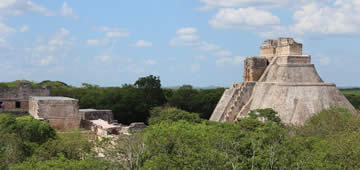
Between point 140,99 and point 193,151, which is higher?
point 140,99

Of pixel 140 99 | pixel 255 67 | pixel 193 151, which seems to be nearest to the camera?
pixel 193 151

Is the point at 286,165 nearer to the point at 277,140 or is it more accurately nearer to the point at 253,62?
the point at 277,140

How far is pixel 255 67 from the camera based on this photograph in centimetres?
3275

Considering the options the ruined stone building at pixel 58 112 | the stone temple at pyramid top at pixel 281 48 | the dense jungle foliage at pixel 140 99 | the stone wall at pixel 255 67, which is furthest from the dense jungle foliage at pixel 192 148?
the dense jungle foliage at pixel 140 99

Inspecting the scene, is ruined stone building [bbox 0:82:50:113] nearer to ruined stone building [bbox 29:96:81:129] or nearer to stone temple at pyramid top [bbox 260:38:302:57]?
ruined stone building [bbox 29:96:81:129]

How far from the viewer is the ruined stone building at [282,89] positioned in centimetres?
2812

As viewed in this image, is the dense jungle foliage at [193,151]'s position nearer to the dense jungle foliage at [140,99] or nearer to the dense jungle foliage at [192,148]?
the dense jungle foliage at [192,148]

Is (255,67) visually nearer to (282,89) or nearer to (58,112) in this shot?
(282,89)

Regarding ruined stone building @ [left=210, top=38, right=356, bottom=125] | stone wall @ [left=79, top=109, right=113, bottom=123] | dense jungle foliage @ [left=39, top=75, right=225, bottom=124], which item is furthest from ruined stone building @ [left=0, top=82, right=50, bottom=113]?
ruined stone building @ [left=210, top=38, right=356, bottom=125]

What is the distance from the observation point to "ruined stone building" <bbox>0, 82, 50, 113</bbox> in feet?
107

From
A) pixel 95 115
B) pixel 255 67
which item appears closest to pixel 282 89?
pixel 255 67

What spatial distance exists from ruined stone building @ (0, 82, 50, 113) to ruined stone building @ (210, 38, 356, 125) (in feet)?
48.8

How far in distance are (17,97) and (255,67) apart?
1896 centimetres

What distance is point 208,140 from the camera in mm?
16484
